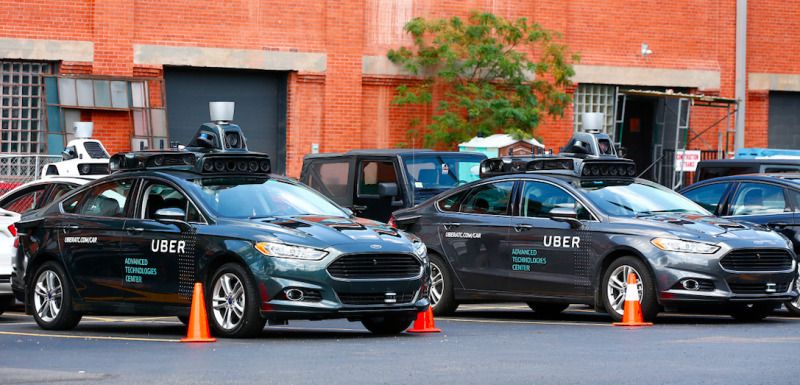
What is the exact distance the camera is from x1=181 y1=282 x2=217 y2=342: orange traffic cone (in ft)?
35.1

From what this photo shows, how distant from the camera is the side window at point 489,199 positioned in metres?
14.1

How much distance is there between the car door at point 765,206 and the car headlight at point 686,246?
232cm

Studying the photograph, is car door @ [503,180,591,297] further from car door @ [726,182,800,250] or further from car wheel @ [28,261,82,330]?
car wheel @ [28,261,82,330]

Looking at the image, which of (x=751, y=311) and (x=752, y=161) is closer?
(x=751, y=311)

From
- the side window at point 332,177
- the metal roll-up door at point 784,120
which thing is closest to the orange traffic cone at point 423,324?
the side window at point 332,177

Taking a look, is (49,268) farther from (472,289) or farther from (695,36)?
(695,36)

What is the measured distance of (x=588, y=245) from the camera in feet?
42.8

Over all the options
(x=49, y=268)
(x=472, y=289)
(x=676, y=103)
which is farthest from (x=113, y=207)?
(x=676, y=103)

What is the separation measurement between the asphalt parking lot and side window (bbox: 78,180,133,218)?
1.17 meters

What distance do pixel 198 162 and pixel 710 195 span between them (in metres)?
6.61

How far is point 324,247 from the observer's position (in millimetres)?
10781

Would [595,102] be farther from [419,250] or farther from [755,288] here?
[419,250]

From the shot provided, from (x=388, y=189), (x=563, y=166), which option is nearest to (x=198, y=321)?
(x=563, y=166)

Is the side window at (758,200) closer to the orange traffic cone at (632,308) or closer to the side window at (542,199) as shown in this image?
the side window at (542,199)
